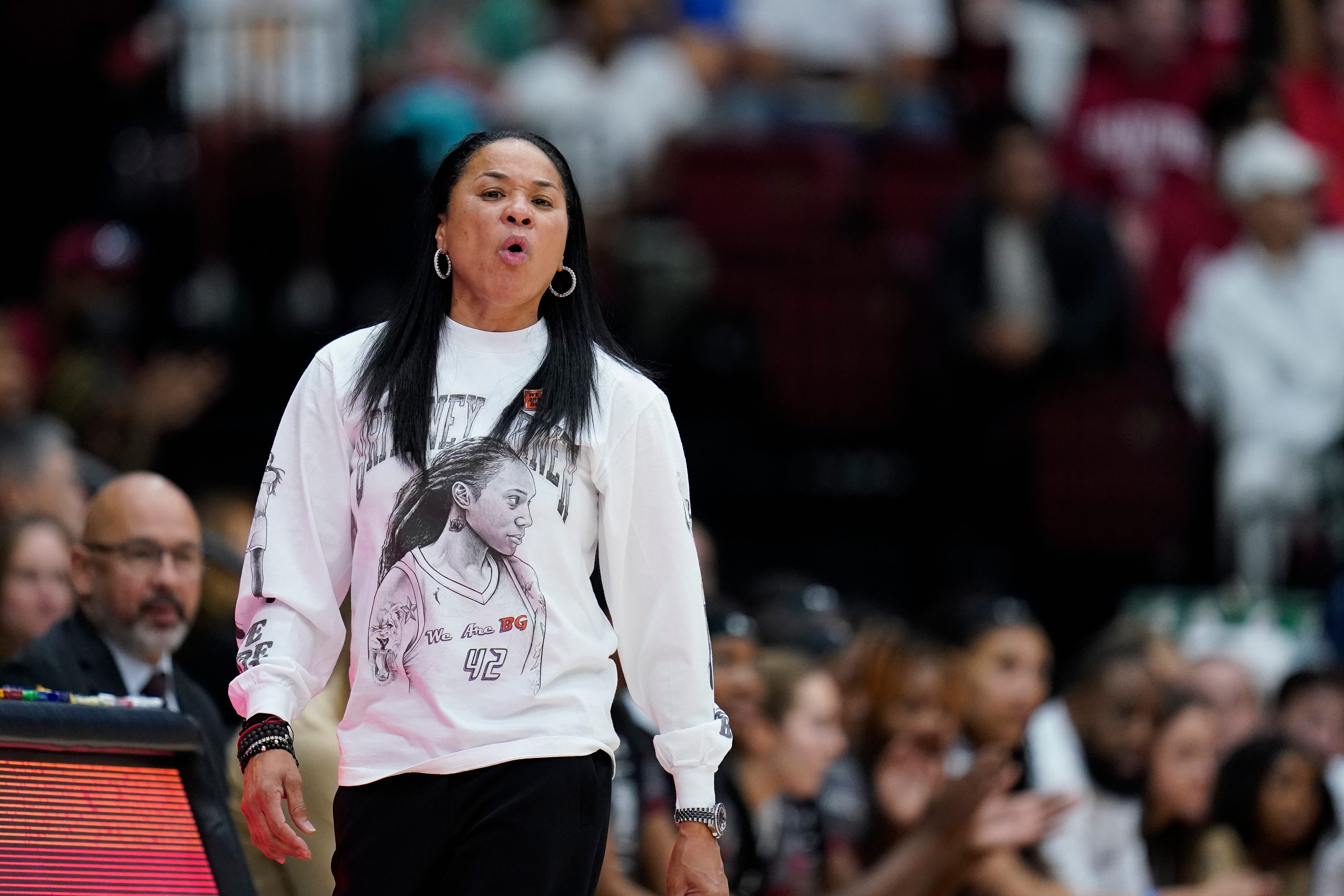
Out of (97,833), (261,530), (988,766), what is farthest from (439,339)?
(988,766)

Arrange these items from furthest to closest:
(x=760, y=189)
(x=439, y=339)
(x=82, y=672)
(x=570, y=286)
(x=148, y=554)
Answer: (x=760, y=189)
(x=148, y=554)
(x=82, y=672)
(x=570, y=286)
(x=439, y=339)

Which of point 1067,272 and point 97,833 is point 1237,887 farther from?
point 1067,272

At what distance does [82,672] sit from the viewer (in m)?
4.23

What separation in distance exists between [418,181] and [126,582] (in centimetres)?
536

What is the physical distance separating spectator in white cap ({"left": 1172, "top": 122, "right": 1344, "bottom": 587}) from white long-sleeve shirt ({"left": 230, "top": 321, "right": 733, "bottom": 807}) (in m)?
6.49

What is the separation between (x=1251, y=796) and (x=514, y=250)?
13.8ft

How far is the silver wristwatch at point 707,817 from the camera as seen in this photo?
3.06 m

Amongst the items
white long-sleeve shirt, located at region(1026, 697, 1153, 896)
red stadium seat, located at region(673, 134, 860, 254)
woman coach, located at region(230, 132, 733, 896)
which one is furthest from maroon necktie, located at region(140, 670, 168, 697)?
red stadium seat, located at region(673, 134, 860, 254)

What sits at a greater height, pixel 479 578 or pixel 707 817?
pixel 479 578

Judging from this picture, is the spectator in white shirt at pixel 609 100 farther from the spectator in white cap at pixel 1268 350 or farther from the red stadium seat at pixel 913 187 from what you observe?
the spectator in white cap at pixel 1268 350

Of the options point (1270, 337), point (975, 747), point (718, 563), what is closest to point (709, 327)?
point (718, 563)

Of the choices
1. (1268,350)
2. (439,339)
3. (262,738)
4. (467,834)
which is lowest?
(1268,350)

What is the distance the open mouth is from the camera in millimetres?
3070

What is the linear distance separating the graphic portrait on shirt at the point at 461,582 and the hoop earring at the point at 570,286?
334mm
